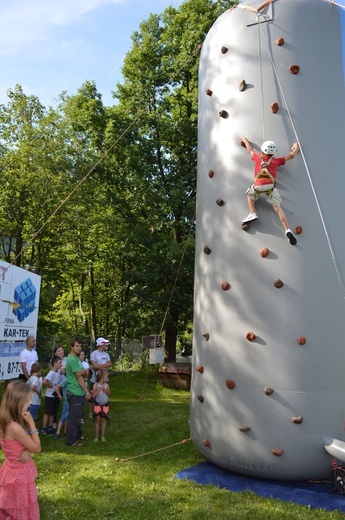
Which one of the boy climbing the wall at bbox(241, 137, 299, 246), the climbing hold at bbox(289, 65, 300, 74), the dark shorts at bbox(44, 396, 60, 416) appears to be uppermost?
the climbing hold at bbox(289, 65, 300, 74)

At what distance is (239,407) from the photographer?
633 cm

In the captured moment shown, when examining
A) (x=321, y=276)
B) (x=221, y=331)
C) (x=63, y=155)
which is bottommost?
(x=221, y=331)

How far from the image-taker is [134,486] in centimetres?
599

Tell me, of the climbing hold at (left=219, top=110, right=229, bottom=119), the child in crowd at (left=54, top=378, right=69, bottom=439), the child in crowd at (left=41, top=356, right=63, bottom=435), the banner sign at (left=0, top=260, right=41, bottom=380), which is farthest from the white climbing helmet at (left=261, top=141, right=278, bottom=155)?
the banner sign at (left=0, top=260, right=41, bottom=380)

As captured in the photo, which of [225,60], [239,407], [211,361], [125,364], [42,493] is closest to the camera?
[42,493]

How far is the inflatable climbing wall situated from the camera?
6137 millimetres

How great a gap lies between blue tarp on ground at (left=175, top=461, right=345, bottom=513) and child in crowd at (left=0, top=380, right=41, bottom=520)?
114 inches

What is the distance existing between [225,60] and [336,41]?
159cm

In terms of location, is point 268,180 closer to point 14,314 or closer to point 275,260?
point 275,260

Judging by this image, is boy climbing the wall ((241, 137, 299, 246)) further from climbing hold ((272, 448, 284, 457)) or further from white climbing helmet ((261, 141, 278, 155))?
climbing hold ((272, 448, 284, 457))

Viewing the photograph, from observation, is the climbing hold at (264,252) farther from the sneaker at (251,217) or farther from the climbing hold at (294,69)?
the climbing hold at (294,69)

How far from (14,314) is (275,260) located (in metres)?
6.53

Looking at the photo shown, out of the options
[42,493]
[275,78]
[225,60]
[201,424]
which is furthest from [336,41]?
[42,493]

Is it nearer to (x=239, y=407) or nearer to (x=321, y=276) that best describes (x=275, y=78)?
(x=321, y=276)
